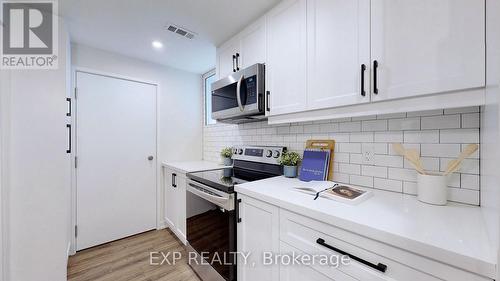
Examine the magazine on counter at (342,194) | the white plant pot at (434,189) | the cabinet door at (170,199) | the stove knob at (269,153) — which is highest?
the stove knob at (269,153)

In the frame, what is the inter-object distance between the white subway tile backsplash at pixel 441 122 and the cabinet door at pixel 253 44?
1.19m

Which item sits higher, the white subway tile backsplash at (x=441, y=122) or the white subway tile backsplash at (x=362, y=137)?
the white subway tile backsplash at (x=441, y=122)

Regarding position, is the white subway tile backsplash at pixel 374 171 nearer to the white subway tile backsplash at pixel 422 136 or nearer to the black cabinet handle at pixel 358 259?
the white subway tile backsplash at pixel 422 136

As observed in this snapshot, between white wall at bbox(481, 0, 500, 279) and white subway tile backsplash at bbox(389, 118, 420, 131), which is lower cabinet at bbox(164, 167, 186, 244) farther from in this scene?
white wall at bbox(481, 0, 500, 279)

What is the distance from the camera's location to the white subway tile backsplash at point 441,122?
100 centimetres

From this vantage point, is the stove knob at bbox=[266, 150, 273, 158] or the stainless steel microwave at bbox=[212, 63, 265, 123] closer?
the stainless steel microwave at bbox=[212, 63, 265, 123]

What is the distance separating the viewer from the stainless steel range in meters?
1.36

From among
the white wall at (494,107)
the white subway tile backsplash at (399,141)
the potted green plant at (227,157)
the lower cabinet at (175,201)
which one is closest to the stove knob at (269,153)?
the white subway tile backsplash at (399,141)

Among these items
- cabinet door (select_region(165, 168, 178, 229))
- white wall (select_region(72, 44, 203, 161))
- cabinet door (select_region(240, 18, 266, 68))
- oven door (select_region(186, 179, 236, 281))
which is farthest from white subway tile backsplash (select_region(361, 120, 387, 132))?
white wall (select_region(72, 44, 203, 161))

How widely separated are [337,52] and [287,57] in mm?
387

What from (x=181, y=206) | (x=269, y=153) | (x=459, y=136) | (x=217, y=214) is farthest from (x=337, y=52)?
(x=181, y=206)

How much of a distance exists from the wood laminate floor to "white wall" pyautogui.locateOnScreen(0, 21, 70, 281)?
0.34 metres

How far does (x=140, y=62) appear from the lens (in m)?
2.61

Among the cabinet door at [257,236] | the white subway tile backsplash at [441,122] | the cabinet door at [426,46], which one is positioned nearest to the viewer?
the cabinet door at [426,46]
